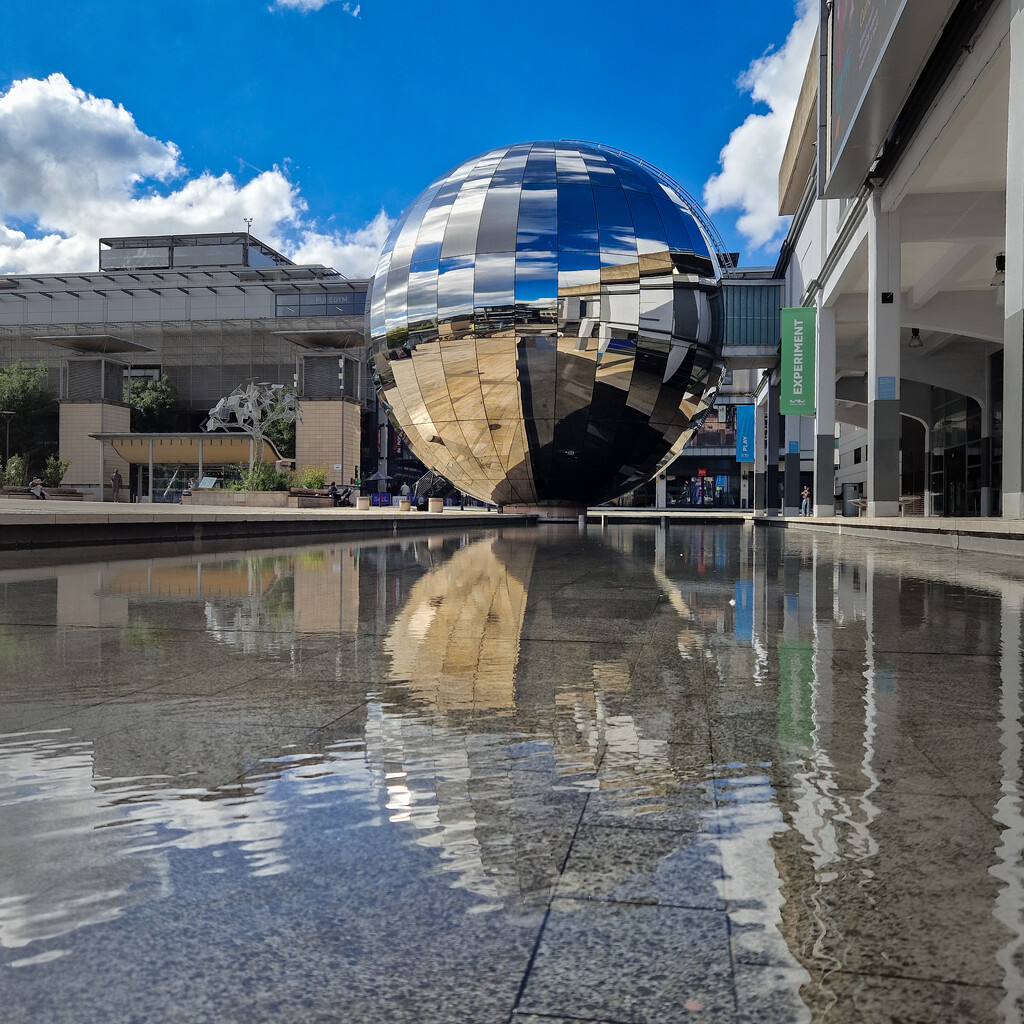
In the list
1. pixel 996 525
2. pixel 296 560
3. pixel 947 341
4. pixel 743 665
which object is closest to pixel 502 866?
pixel 743 665

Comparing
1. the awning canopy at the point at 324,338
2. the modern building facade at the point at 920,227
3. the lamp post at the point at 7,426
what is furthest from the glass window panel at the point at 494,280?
the lamp post at the point at 7,426

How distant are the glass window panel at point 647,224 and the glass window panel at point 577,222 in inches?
31.6

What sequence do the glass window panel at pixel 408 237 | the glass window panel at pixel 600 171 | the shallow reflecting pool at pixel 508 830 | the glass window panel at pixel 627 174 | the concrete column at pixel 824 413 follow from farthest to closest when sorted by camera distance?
the concrete column at pixel 824 413
the glass window panel at pixel 408 237
the glass window panel at pixel 627 174
the glass window panel at pixel 600 171
the shallow reflecting pool at pixel 508 830

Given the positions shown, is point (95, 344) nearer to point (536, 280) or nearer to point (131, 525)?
point (536, 280)

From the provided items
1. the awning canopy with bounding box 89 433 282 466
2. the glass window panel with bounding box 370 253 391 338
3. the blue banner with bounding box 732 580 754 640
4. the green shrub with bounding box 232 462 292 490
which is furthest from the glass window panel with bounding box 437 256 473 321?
the awning canopy with bounding box 89 433 282 466

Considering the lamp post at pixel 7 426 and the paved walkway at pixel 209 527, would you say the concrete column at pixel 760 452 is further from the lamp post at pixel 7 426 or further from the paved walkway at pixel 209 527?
the lamp post at pixel 7 426

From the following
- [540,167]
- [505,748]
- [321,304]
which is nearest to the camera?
[505,748]

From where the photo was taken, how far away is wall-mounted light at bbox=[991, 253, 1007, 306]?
19047mm

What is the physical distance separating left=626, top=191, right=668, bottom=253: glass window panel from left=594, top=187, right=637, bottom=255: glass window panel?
11 centimetres

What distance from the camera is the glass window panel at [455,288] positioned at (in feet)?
49.9

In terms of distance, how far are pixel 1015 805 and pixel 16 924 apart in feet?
5.48

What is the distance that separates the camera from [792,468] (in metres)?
35.7

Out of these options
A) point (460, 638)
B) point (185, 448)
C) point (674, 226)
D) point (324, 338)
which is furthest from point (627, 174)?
point (185, 448)

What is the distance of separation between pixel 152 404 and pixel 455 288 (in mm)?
55767
